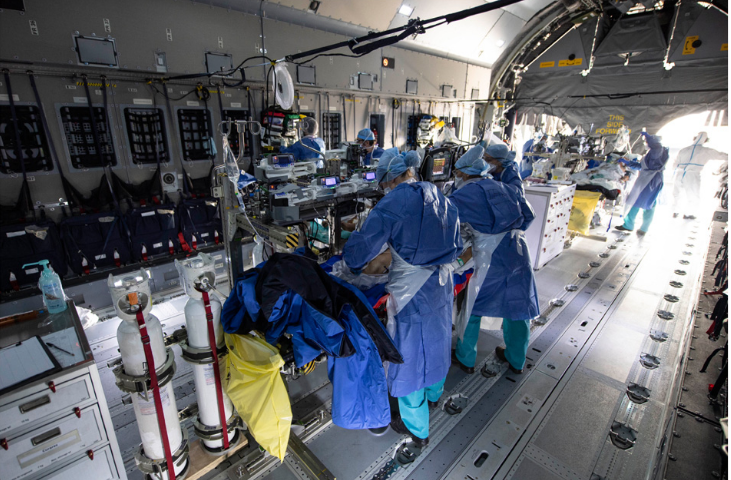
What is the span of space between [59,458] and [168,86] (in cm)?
434

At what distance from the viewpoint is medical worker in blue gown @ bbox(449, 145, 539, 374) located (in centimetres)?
248

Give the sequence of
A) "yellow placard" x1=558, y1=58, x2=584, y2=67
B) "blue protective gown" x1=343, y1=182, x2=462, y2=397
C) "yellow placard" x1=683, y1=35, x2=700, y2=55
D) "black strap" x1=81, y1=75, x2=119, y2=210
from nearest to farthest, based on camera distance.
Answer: "blue protective gown" x1=343, y1=182, x2=462, y2=397 → "black strap" x1=81, y1=75, x2=119, y2=210 → "yellow placard" x1=683, y1=35, x2=700, y2=55 → "yellow placard" x1=558, y1=58, x2=584, y2=67

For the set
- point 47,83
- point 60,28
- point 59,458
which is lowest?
point 59,458

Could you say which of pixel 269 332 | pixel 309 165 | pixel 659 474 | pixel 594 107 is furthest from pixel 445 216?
pixel 594 107

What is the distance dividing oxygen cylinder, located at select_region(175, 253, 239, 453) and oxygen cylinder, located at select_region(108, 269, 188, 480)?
13cm

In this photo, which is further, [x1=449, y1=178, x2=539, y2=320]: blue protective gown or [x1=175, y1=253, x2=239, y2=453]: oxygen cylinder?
[x1=449, y1=178, x2=539, y2=320]: blue protective gown

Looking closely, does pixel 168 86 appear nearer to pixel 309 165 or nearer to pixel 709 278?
pixel 309 165

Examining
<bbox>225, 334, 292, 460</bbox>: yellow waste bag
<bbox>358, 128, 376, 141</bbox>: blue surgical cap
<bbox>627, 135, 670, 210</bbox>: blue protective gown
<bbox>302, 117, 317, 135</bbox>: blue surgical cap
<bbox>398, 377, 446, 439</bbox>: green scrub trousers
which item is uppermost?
<bbox>302, 117, 317, 135</bbox>: blue surgical cap

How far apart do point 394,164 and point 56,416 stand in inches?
80.4

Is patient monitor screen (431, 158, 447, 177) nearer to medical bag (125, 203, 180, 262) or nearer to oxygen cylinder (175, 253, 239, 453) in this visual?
oxygen cylinder (175, 253, 239, 453)

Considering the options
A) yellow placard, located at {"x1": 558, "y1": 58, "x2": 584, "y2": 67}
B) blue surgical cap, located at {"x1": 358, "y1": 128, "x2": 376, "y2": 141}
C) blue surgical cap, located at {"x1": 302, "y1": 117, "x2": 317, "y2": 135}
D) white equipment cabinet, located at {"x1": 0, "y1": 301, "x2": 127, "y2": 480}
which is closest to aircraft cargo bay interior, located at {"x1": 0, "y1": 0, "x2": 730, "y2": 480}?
white equipment cabinet, located at {"x1": 0, "y1": 301, "x2": 127, "y2": 480}

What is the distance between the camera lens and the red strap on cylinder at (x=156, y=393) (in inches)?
57.5

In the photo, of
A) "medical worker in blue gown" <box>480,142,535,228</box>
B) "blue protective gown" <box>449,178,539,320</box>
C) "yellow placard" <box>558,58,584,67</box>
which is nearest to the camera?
"blue protective gown" <box>449,178,539,320</box>

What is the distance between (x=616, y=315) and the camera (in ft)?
12.6
